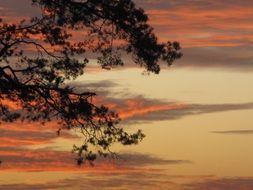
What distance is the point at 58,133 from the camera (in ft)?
90.7

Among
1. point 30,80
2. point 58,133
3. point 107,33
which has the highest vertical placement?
point 107,33

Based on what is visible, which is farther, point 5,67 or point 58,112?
point 58,112

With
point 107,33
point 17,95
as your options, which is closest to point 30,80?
point 17,95

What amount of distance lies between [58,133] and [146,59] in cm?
428

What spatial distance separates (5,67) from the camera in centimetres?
2605

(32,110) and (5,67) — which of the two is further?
(32,110)

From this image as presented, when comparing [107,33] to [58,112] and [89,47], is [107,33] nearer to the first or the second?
[89,47]

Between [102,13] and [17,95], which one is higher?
[102,13]

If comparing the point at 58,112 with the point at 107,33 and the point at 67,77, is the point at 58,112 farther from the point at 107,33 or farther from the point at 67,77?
the point at 107,33

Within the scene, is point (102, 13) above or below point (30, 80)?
above

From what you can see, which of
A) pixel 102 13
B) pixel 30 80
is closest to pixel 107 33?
pixel 102 13

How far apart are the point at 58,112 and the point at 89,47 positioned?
2.70 meters

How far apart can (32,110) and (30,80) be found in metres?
1.48

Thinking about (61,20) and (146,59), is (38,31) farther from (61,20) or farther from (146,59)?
(146,59)
